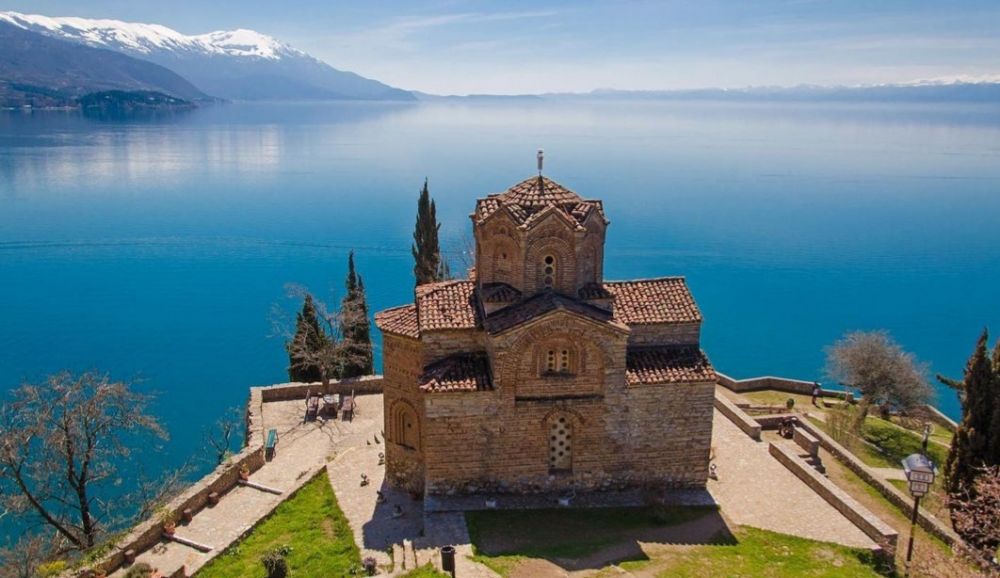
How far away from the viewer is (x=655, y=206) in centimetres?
10975

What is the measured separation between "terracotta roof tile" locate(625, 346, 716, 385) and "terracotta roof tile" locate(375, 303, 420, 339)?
6169mm

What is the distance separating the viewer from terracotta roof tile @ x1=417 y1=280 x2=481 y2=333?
67.2ft

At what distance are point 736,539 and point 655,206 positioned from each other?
94.4 m

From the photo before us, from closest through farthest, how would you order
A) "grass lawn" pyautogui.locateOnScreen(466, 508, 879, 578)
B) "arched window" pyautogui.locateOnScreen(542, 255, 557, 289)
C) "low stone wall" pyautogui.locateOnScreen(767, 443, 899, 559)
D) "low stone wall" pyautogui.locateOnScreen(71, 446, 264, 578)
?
"grass lawn" pyautogui.locateOnScreen(466, 508, 879, 578) < "low stone wall" pyautogui.locateOnScreen(767, 443, 899, 559) < "low stone wall" pyautogui.locateOnScreen(71, 446, 264, 578) < "arched window" pyautogui.locateOnScreen(542, 255, 557, 289)

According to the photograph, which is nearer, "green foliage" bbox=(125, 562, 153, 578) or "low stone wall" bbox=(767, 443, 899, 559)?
"green foliage" bbox=(125, 562, 153, 578)

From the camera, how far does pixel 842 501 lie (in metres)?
20.2

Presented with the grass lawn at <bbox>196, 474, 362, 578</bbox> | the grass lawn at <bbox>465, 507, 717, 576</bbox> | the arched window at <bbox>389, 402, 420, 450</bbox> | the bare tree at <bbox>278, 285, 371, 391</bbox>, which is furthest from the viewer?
the bare tree at <bbox>278, 285, 371, 391</bbox>

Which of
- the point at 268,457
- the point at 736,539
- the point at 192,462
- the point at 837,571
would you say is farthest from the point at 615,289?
the point at 192,462

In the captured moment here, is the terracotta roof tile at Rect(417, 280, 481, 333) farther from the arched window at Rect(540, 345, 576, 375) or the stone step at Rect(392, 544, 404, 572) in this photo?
the stone step at Rect(392, 544, 404, 572)

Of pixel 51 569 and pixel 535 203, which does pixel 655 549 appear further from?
pixel 51 569

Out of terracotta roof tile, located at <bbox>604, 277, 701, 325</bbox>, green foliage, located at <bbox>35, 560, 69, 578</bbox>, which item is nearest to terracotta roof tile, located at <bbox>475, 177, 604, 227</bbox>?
terracotta roof tile, located at <bbox>604, 277, 701, 325</bbox>

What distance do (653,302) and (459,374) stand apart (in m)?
6.33

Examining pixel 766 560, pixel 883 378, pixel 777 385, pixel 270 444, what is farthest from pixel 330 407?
pixel 883 378

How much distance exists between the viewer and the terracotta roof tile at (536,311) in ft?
63.9
